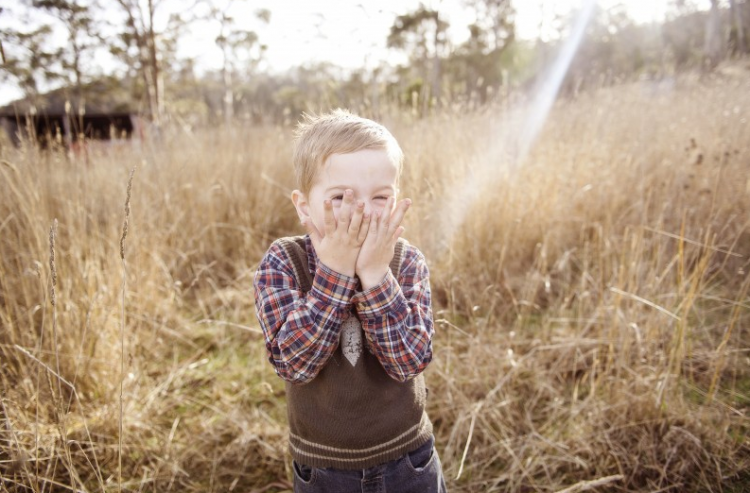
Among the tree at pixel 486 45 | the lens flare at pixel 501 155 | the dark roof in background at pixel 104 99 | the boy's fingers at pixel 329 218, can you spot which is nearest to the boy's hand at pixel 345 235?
the boy's fingers at pixel 329 218

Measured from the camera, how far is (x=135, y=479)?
142 cm

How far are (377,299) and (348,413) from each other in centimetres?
27

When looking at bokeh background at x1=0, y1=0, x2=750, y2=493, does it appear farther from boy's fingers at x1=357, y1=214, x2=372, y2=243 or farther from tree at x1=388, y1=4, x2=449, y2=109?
tree at x1=388, y1=4, x2=449, y2=109

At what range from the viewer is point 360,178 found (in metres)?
0.89

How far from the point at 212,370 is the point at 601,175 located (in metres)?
2.56

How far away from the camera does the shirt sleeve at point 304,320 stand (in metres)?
0.83

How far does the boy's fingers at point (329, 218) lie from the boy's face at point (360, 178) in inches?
2.1

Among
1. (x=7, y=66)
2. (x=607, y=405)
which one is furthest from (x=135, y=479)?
(x=607, y=405)

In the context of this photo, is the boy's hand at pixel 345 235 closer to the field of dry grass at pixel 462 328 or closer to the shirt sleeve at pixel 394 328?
the shirt sleeve at pixel 394 328

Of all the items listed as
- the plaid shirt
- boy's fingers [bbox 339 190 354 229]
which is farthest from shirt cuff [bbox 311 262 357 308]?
boy's fingers [bbox 339 190 354 229]

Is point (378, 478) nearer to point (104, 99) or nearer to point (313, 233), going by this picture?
point (313, 233)

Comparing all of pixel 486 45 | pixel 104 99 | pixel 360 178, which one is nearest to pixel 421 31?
pixel 486 45

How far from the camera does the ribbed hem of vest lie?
3.01 ft

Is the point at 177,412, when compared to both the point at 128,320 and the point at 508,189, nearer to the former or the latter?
the point at 128,320
